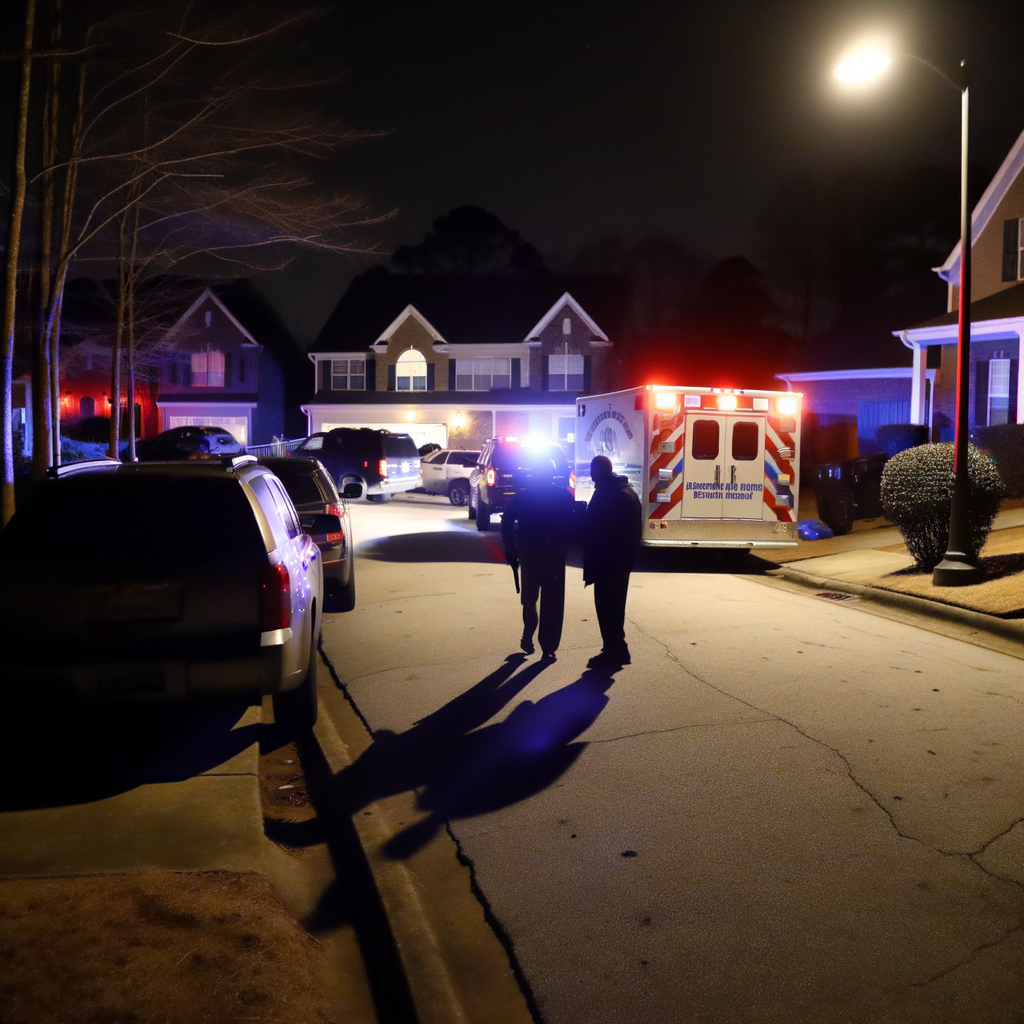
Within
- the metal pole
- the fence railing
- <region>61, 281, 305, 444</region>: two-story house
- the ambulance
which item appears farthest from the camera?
<region>61, 281, 305, 444</region>: two-story house

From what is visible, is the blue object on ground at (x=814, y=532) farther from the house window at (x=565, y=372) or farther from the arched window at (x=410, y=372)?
the arched window at (x=410, y=372)

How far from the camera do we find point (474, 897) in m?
4.23

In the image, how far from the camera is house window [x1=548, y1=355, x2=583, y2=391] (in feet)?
145

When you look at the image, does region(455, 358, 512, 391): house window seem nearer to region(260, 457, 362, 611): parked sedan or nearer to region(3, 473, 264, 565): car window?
region(260, 457, 362, 611): parked sedan

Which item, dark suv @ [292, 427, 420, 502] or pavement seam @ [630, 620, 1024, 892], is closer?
pavement seam @ [630, 620, 1024, 892]

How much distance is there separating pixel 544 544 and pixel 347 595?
146 inches

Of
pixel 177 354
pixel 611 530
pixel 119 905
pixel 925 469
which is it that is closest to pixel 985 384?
pixel 925 469

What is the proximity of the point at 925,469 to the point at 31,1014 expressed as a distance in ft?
40.2

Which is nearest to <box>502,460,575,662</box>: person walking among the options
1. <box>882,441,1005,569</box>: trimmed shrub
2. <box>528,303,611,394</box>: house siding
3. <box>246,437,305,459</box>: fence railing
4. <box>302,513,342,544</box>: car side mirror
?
<box>302,513,342,544</box>: car side mirror

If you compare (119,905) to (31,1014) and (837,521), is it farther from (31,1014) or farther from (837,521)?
(837,521)

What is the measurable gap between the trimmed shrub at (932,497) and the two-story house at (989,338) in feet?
37.8

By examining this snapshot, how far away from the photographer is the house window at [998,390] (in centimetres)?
2439

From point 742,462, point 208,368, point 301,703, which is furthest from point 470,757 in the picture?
point 208,368

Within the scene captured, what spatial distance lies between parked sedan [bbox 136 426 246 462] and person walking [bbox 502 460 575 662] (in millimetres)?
29999
